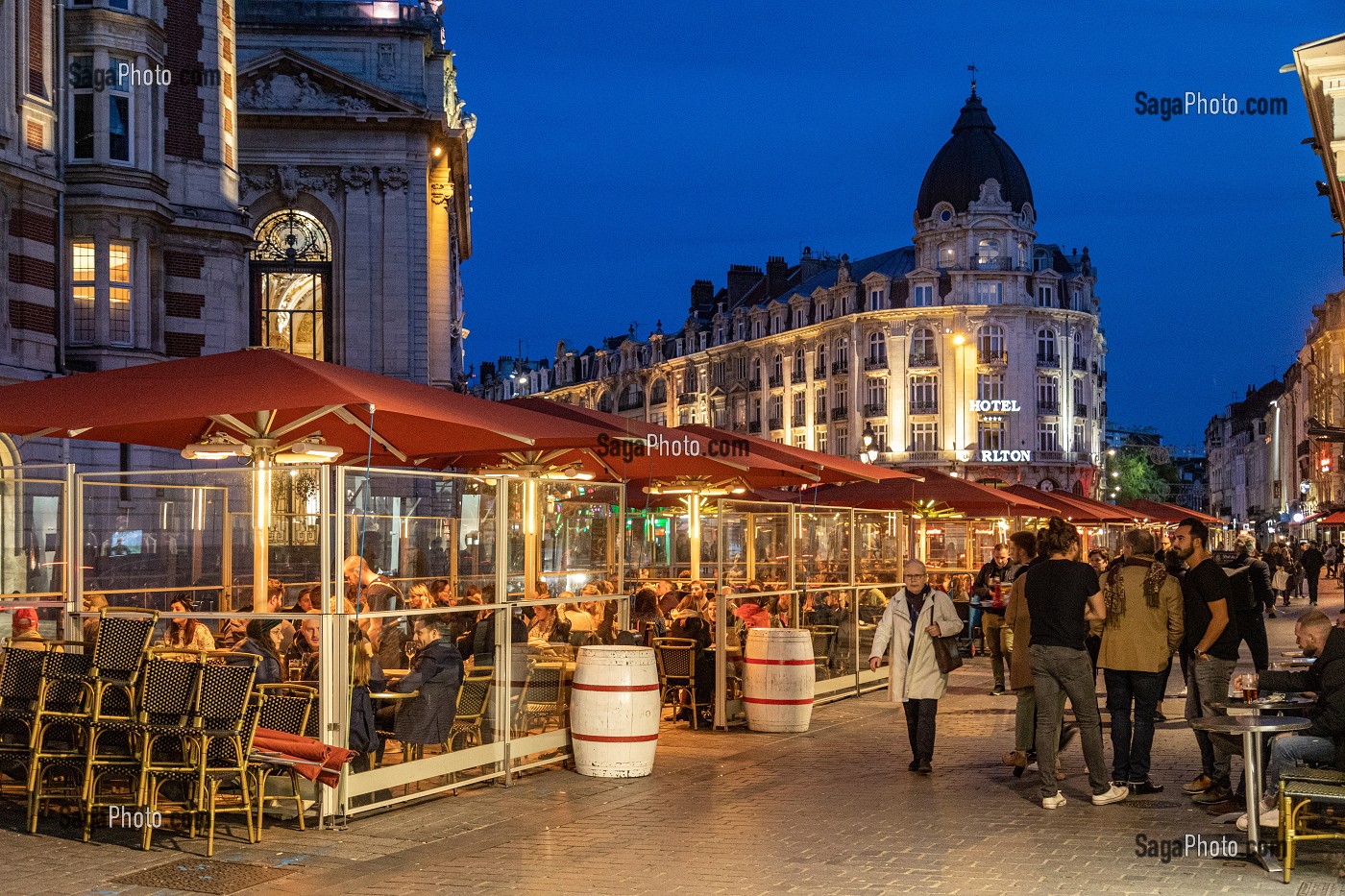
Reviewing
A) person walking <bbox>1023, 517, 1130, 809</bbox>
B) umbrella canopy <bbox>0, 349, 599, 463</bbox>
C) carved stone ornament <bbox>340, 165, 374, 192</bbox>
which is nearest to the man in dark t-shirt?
person walking <bbox>1023, 517, 1130, 809</bbox>

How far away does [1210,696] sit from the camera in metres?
12.4

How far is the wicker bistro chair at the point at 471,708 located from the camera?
12.6 metres

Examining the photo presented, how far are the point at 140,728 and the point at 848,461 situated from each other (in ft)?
50.6

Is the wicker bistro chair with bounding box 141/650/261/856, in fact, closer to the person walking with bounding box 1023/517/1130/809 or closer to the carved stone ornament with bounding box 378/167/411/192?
the person walking with bounding box 1023/517/1130/809

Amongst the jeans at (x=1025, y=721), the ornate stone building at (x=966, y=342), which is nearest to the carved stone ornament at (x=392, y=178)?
the jeans at (x=1025, y=721)

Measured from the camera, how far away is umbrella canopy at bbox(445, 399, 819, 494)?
17.6m

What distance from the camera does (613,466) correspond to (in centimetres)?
2073

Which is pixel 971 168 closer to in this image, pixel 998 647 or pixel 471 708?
pixel 998 647

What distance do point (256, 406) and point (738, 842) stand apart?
15.6 feet

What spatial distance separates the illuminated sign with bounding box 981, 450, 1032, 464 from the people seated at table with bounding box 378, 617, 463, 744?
80263mm

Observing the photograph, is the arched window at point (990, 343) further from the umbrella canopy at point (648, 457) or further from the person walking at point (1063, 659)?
the person walking at point (1063, 659)

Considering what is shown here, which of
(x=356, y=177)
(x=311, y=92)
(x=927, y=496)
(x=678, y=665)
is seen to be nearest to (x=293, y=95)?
(x=311, y=92)

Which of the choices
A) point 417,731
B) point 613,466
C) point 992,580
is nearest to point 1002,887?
point 417,731

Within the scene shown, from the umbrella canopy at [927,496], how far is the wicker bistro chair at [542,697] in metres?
10.6
